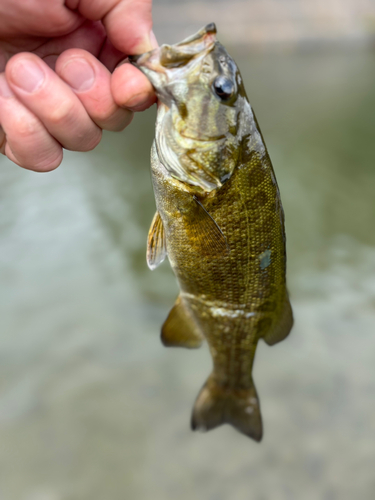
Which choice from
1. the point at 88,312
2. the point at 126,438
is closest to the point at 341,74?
the point at 88,312

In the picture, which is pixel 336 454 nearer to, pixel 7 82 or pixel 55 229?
pixel 7 82

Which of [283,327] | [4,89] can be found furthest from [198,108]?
[283,327]

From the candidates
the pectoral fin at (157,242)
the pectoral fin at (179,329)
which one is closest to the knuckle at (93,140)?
the pectoral fin at (157,242)

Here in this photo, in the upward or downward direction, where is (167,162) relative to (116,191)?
upward

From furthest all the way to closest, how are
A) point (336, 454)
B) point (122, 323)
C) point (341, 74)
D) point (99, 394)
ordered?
point (341, 74) → point (122, 323) → point (99, 394) → point (336, 454)

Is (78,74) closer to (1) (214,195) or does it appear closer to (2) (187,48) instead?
(2) (187,48)

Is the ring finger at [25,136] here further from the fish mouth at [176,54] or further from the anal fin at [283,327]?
the anal fin at [283,327]
